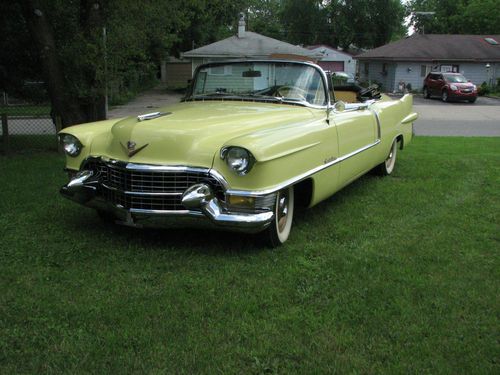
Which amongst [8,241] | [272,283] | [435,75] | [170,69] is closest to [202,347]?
[272,283]

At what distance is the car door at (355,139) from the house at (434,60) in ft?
110

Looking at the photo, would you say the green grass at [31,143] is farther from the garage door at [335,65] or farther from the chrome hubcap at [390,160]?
the garage door at [335,65]

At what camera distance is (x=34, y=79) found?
11156mm

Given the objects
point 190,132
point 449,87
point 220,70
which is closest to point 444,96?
point 449,87

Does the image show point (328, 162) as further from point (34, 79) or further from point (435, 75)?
point (435, 75)

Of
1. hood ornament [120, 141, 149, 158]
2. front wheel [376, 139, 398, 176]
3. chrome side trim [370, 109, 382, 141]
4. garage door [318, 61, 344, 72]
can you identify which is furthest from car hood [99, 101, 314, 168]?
garage door [318, 61, 344, 72]

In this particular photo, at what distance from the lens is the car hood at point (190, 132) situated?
422 cm

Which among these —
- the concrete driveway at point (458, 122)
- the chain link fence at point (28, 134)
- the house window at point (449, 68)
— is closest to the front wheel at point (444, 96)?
the concrete driveway at point (458, 122)

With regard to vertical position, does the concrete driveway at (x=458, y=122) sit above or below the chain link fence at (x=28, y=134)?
below

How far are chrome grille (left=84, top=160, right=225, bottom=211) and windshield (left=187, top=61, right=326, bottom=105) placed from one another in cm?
173

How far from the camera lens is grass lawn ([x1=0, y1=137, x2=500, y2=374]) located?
290 cm

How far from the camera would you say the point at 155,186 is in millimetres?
4254

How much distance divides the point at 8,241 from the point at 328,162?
294cm

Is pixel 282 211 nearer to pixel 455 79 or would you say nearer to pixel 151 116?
pixel 151 116
